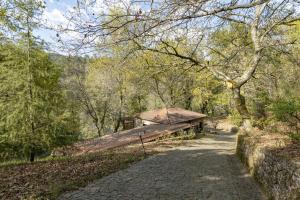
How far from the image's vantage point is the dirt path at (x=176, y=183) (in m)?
7.57

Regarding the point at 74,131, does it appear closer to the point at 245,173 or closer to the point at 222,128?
the point at 245,173

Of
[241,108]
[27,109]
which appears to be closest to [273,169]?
→ [241,108]

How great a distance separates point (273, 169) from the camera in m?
7.17

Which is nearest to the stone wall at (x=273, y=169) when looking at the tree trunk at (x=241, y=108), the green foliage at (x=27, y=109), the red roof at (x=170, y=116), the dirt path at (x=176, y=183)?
the dirt path at (x=176, y=183)

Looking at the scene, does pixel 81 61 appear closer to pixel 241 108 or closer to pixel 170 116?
pixel 241 108

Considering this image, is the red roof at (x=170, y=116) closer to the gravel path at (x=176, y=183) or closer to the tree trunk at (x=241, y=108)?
the tree trunk at (x=241, y=108)

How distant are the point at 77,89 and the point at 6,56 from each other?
1753 cm

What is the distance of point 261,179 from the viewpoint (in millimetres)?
8266

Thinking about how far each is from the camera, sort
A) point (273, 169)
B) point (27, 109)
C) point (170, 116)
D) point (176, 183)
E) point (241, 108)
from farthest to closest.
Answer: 1. point (170, 116)
2. point (241, 108)
3. point (27, 109)
4. point (176, 183)
5. point (273, 169)

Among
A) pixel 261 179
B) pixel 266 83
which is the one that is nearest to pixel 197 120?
pixel 266 83

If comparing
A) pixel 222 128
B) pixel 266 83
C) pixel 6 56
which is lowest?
pixel 222 128

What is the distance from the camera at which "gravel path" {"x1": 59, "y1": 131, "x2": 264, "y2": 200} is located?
7562 millimetres

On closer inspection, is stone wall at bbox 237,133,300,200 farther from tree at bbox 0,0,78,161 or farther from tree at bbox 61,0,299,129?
tree at bbox 0,0,78,161

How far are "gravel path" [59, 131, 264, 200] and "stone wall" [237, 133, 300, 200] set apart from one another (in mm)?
412
